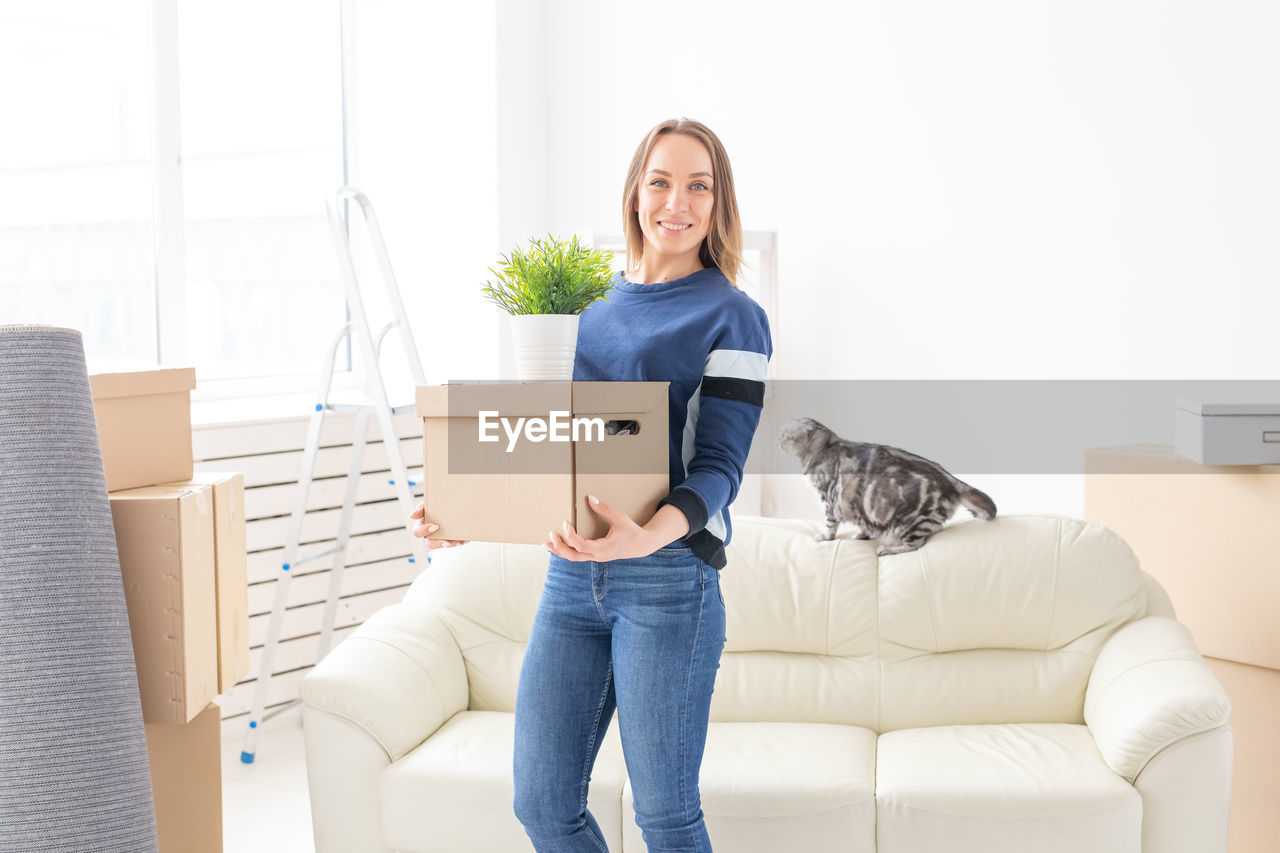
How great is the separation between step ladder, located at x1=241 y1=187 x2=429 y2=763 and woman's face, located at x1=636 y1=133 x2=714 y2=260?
1575 mm

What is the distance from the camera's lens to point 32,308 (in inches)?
129

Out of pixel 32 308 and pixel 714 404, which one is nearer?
pixel 714 404

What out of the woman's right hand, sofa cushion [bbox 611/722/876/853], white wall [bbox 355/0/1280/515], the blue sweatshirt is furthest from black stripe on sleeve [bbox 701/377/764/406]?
white wall [bbox 355/0/1280/515]

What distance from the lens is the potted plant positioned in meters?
1.43

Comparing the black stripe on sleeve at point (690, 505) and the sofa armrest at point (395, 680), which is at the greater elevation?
the black stripe on sleeve at point (690, 505)

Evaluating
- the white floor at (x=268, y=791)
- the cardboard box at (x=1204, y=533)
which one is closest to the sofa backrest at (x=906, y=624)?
the cardboard box at (x=1204, y=533)

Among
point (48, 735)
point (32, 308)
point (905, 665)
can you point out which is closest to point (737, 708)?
point (905, 665)

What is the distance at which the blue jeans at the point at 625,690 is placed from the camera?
4.86ft

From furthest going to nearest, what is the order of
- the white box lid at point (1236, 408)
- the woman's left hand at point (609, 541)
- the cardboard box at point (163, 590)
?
the white box lid at point (1236, 408) < the cardboard box at point (163, 590) < the woman's left hand at point (609, 541)

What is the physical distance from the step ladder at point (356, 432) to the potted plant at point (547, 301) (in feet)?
5.37

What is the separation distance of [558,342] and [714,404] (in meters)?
0.22

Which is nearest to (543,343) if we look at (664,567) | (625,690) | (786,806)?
(664,567)

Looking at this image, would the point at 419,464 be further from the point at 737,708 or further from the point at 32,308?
the point at 737,708

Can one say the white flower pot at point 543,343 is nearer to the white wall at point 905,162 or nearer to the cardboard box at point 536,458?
the cardboard box at point 536,458
